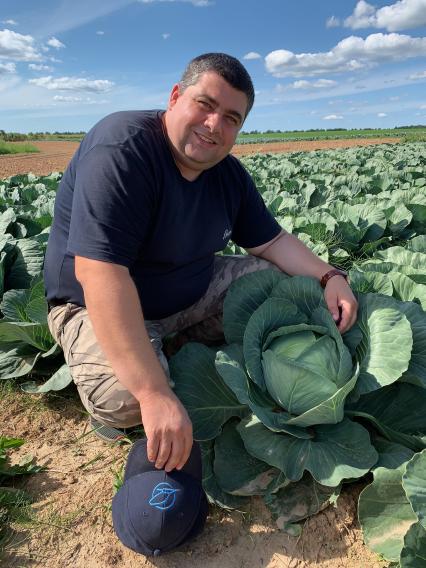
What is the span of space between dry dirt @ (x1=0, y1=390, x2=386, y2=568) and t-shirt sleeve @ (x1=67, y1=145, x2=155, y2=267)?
39.7 inches

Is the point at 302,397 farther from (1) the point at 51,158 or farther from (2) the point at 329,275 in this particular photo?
(1) the point at 51,158

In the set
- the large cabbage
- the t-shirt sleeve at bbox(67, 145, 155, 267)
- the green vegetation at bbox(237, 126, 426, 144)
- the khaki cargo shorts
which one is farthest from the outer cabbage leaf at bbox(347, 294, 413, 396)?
the green vegetation at bbox(237, 126, 426, 144)

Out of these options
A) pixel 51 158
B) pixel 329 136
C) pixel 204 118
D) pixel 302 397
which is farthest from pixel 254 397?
pixel 329 136

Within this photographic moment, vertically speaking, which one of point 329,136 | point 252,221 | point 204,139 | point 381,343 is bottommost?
point 329,136

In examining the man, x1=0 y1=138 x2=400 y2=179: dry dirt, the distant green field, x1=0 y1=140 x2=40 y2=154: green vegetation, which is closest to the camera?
the man

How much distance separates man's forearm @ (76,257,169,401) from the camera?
1620 mm

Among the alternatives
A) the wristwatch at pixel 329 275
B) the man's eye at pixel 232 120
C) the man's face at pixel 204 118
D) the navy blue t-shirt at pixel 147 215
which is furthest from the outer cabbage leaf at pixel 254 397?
the man's eye at pixel 232 120

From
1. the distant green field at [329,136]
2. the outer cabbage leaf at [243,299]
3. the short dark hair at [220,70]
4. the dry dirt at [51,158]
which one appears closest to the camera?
the short dark hair at [220,70]

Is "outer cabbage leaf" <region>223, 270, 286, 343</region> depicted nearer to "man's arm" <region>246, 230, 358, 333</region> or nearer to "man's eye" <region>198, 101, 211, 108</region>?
"man's arm" <region>246, 230, 358, 333</region>

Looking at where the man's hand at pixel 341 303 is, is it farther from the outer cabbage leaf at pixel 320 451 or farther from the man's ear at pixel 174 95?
the man's ear at pixel 174 95

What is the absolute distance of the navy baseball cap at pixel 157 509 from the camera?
5.12 ft

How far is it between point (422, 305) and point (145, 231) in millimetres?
1365

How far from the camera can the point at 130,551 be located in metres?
1.71

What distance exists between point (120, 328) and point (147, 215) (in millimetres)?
523
